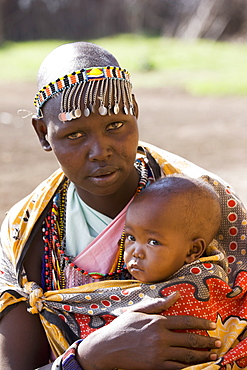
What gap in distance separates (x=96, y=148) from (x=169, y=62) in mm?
15211

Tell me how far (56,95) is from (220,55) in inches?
622

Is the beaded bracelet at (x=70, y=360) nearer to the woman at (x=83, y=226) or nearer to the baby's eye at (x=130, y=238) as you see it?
the woman at (x=83, y=226)

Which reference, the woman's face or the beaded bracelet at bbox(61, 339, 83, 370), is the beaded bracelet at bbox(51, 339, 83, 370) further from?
the woman's face

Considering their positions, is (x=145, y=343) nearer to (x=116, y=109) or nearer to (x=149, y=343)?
(x=149, y=343)

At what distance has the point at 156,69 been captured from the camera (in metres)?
16.4

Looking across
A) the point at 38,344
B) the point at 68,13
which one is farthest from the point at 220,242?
the point at 68,13

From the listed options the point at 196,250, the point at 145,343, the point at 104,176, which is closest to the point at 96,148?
the point at 104,176

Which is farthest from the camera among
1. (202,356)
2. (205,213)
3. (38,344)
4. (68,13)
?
(68,13)

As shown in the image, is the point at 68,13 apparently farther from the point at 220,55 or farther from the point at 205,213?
the point at 205,213

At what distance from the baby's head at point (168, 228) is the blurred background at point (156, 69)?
3.14ft

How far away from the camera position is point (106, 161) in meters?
2.40

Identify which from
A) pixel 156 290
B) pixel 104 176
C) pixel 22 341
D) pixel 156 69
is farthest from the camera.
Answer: pixel 156 69

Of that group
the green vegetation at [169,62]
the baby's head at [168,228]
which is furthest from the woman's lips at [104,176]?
the green vegetation at [169,62]

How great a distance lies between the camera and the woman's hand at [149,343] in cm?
217
